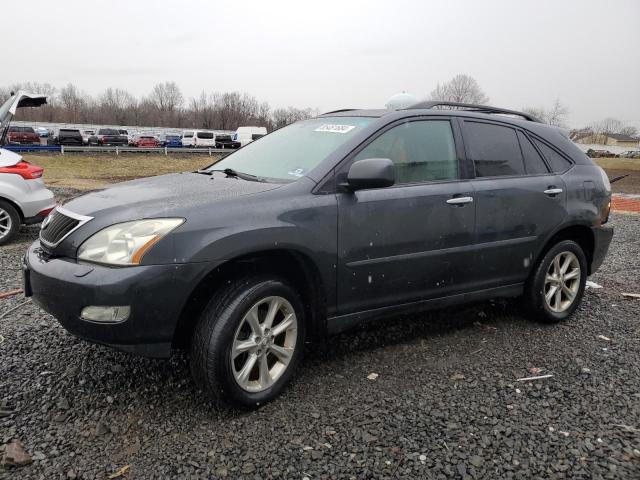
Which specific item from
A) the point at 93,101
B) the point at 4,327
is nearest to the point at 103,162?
the point at 4,327

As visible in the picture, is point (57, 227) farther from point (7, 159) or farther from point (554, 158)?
point (7, 159)

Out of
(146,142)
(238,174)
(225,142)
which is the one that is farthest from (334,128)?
(225,142)

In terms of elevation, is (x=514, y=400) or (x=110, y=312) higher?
(x=110, y=312)

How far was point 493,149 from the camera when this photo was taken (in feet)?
13.2

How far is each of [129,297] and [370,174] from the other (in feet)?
4.93

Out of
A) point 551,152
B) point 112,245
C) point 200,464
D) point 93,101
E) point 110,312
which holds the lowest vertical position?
point 200,464

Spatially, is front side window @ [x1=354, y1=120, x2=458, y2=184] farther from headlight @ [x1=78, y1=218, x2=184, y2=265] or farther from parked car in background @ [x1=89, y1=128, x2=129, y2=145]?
parked car in background @ [x1=89, y1=128, x2=129, y2=145]

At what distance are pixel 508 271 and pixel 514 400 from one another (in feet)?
3.98

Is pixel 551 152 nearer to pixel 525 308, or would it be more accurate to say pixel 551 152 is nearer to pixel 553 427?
pixel 525 308

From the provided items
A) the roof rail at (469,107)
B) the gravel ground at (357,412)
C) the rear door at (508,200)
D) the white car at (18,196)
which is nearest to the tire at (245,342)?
the gravel ground at (357,412)

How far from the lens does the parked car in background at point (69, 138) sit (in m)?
39.4

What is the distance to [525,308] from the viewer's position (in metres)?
4.32

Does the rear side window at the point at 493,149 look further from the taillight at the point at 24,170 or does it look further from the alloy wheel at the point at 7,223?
the alloy wheel at the point at 7,223

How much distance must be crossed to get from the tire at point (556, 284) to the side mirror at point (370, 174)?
6.12ft
